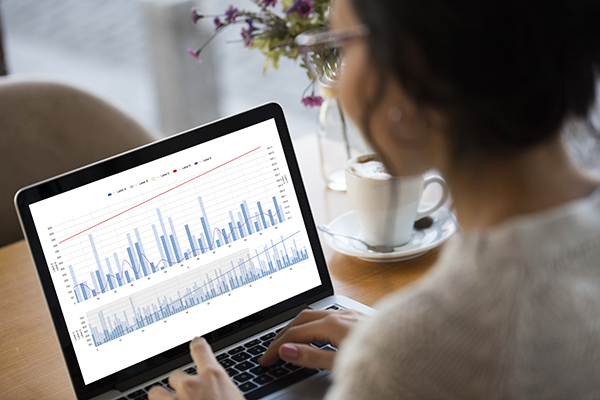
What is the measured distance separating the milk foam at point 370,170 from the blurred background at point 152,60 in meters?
1.33

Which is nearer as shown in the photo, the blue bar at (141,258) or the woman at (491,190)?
the woman at (491,190)

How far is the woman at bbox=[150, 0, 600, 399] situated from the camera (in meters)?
0.43

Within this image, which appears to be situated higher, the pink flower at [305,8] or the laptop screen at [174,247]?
the pink flower at [305,8]

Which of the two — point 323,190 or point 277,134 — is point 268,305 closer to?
point 277,134

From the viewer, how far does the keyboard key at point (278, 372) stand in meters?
0.73

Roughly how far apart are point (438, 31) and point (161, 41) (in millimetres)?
2498

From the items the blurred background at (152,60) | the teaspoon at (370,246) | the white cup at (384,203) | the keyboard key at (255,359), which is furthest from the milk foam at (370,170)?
the blurred background at (152,60)

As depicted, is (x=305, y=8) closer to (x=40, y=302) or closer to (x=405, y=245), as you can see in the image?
(x=405, y=245)

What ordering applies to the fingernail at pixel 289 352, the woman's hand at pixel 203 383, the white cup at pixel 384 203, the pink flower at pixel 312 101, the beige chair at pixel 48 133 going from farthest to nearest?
the beige chair at pixel 48 133 < the pink flower at pixel 312 101 < the white cup at pixel 384 203 < the fingernail at pixel 289 352 < the woman's hand at pixel 203 383

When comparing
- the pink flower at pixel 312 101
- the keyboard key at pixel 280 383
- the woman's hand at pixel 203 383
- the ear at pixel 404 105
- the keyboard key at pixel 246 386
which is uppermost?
the ear at pixel 404 105

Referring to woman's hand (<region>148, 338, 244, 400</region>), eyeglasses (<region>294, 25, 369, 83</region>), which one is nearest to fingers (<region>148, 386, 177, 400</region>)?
woman's hand (<region>148, 338, 244, 400</region>)

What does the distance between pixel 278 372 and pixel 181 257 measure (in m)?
0.19

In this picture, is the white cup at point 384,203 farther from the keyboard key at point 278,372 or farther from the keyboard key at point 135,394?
the keyboard key at point 135,394

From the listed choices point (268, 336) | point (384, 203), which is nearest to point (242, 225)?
point (268, 336)
